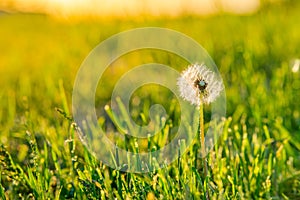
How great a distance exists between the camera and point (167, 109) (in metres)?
2.80

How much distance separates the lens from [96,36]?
13.8 feet

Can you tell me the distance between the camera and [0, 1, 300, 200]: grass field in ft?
6.23

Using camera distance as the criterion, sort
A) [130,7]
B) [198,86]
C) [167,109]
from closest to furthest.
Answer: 1. [198,86]
2. [167,109]
3. [130,7]

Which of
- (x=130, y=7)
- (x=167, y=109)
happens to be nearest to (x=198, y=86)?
(x=167, y=109)

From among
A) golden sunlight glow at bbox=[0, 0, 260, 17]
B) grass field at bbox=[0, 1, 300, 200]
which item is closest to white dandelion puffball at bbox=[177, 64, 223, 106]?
grass field at bbox=[0, 1, 300, 200]

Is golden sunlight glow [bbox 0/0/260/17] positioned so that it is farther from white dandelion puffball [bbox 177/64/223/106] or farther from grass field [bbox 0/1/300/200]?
white dandelion puffball [bbox 177/64/223/106]

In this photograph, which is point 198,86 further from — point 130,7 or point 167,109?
point 130,7

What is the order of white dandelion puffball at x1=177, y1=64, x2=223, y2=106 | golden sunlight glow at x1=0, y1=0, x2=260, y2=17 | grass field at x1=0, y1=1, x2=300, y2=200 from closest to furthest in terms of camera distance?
white dandelion puffball at x1=177, y1=64, x2=223, y2=106, grass field at x1=0, y1=1, x2=300, y2=200, golden sunlight glow at x1=0, y1=0, x2=260, y2=17

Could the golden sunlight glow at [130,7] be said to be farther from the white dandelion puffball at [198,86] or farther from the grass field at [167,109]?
the white dandelion puffball at [198,86]

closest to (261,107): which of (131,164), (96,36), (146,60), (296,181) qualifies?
(296,181)

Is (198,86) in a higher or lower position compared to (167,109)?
lower

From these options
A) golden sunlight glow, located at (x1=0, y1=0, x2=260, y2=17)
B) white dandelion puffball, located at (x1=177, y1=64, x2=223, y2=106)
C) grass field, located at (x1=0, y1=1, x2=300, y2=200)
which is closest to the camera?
white dandelion puffball, located at (x1=177, y1=64, x2=223, y2=106)

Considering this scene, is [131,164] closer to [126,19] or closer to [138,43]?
[138,43]

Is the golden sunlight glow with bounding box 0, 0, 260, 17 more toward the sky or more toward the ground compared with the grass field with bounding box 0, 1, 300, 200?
more toward the sky
